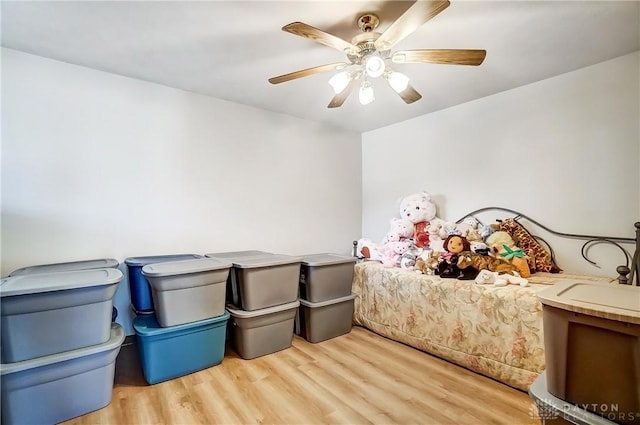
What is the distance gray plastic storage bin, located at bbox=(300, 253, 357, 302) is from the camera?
8.39 ft

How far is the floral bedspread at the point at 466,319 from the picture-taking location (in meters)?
1.81

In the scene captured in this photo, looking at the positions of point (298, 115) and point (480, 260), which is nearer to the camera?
point (480, 260)

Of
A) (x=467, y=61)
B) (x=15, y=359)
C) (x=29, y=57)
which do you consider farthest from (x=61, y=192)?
(x=467, y=61)

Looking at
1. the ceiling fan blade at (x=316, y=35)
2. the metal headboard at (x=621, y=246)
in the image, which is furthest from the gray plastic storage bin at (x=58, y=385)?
the metal headboard at (x=621, y=246)

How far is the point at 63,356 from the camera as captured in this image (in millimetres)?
1528

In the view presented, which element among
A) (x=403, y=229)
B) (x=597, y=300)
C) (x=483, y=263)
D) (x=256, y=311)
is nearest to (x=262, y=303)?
(x=256, y=311)

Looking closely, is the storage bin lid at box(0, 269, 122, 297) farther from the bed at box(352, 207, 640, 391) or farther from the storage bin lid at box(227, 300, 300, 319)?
the bed at box(352, 207, 640, 391)

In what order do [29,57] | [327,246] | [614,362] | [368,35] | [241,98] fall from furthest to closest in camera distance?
1. [327,246]
2. [241,98]
3. [29,57]
4. [368,35]
5. [614,362]

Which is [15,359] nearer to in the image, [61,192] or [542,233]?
[61,192]

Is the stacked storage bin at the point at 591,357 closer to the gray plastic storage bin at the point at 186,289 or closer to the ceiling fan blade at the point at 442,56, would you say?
the ceiling fan blade at the point at 442,56

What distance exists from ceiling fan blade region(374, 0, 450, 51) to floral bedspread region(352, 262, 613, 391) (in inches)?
65.8

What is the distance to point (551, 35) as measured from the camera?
1.83m

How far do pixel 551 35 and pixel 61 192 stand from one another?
11.2ft

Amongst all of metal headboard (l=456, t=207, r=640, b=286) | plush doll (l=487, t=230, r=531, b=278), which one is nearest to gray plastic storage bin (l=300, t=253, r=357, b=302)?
plush doll (l=487, t=230, r=531, b=278)
